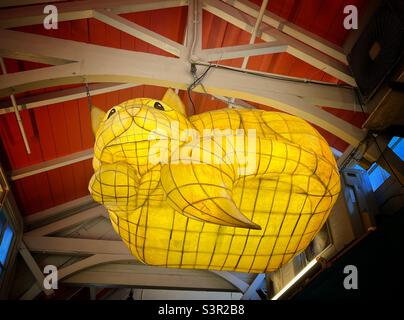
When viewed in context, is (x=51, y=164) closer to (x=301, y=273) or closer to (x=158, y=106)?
(x=158, y=106)

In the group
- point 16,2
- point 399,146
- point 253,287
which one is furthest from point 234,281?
point 16,2

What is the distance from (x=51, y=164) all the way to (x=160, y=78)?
9.59 ft

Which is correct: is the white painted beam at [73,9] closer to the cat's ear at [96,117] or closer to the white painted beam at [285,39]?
the white painted beam at [285,39]

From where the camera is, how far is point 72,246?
228 inches

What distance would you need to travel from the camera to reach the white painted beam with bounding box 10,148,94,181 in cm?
464

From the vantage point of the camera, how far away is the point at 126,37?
385 cm

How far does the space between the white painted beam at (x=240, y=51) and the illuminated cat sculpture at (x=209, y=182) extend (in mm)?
1100

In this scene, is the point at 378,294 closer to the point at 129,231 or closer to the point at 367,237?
the point at 367,237

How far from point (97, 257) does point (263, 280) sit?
3331mm

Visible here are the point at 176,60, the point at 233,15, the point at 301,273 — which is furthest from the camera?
the point at 301,273

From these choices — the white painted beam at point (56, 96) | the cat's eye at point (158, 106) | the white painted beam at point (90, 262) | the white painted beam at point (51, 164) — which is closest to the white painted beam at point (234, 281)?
the white painted beam at point (90, 262)

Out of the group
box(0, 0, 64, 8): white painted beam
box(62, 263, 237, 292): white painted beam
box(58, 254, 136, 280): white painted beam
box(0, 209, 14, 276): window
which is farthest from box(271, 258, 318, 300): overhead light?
box(0, 209, 14, 276): window
